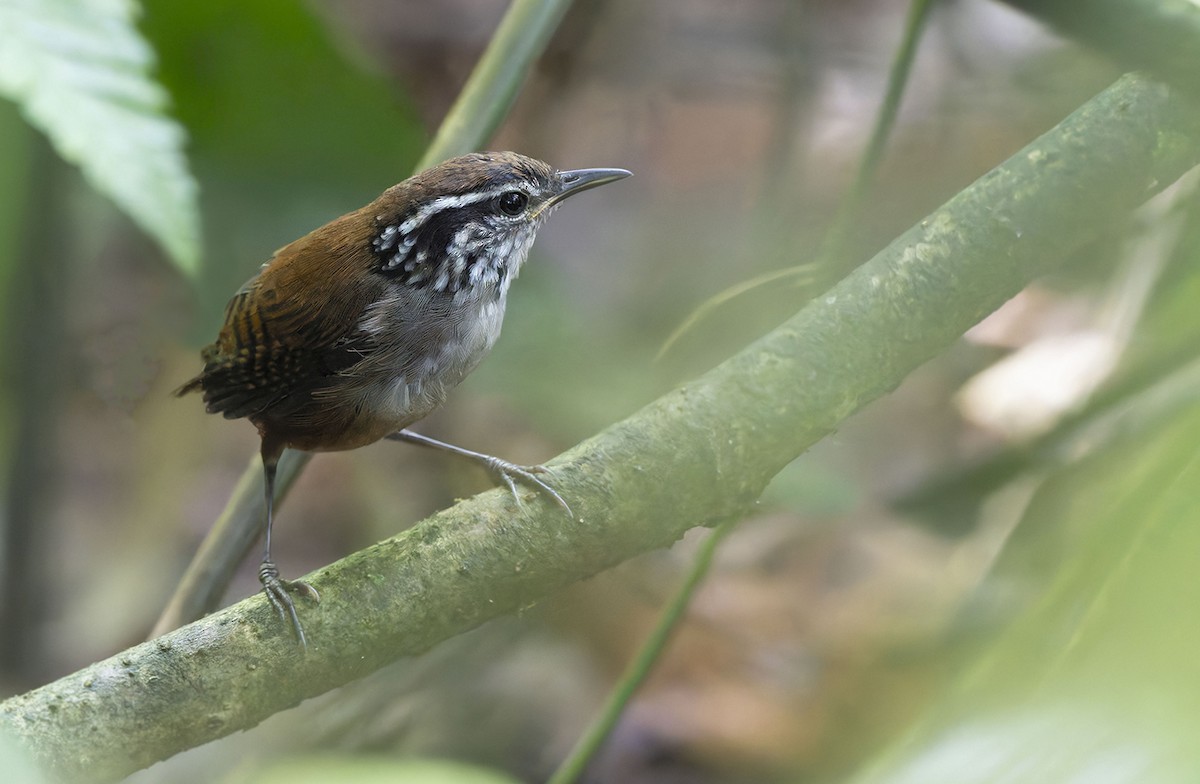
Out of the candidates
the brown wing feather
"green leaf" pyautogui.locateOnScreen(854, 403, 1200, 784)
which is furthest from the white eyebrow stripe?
"green leaf" pyautogui.locateOnScreen(854, 403, 1200, 784)

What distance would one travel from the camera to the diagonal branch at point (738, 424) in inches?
75.0

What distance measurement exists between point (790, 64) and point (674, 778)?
3.30 m

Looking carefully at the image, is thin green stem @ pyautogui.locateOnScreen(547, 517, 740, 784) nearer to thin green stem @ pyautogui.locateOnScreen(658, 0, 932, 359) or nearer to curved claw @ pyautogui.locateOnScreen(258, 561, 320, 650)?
thin green stem @ pyautogui.locateOnScreen(658, 0, 932, 359)

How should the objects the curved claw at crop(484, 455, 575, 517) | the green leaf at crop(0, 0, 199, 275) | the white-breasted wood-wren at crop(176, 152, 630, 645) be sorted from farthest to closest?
the white-breasted wood-wren at crop(176, 152, 630, 645) < the curved claw at crop(484, 455, 575, 517) < the green leaf at crop(0, 0, 199, 275)

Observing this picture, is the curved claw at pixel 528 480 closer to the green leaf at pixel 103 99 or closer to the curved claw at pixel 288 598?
the curved claw at pixel 288 598

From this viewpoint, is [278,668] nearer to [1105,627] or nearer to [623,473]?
[623,473]

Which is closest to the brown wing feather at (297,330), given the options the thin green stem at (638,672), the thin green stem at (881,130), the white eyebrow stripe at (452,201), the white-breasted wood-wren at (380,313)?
the white-breasted wood-wren at (380,313)

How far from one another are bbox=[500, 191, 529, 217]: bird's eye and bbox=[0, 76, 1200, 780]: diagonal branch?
2.24 ft

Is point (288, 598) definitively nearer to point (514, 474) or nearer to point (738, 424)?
point (514, 474)

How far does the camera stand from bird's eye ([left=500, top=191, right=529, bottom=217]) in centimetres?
250

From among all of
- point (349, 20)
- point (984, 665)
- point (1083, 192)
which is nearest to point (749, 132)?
point (349, 20)

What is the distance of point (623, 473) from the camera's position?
2035 millimetres

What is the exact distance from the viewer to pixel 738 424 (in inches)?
80.0

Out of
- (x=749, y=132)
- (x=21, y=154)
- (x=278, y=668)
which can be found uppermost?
(x=749, y=132)
